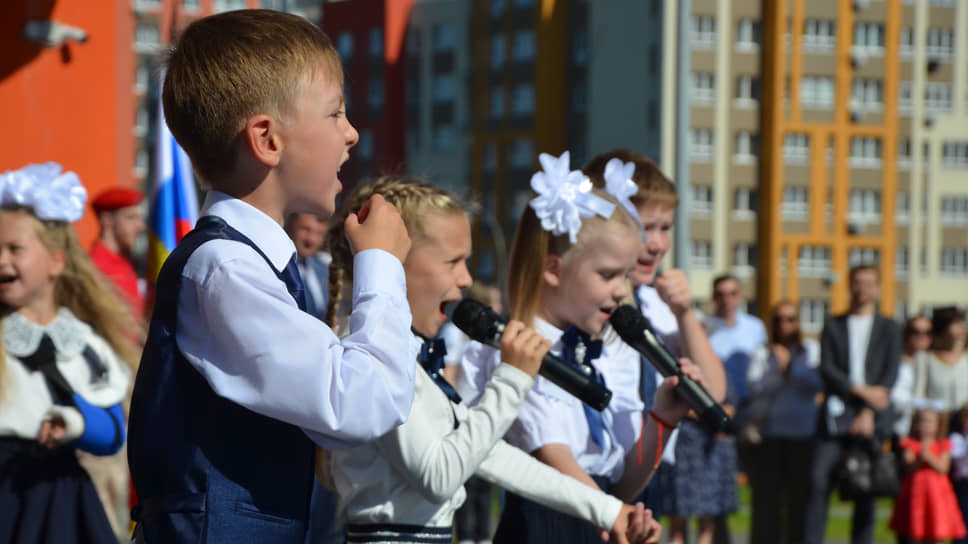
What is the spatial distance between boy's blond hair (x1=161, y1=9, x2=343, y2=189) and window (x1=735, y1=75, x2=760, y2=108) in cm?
5221

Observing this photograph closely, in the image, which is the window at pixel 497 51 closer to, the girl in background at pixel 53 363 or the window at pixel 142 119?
the window at pixel 142 119

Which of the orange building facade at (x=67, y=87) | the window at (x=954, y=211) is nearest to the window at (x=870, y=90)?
the window at (x=954, y=211)

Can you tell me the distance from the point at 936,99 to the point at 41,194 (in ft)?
182

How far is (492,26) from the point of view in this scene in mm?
57250

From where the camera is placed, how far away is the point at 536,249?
3.89 metres

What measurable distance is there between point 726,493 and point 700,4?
4650 cm

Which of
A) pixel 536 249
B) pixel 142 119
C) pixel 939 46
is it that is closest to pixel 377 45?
pixel 142 119

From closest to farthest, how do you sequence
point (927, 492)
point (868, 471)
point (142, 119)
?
point (927, 492) → point (868, 471) → point (142, 119)

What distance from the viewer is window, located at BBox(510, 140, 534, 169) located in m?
55.5

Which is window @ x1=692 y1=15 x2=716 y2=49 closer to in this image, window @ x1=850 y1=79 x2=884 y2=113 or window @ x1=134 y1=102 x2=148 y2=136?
window @ x1=850 y1=79 x2=884 y2=113

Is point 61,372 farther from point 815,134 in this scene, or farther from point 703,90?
point 815,134

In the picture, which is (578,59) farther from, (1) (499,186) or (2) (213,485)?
(2) (213,485)

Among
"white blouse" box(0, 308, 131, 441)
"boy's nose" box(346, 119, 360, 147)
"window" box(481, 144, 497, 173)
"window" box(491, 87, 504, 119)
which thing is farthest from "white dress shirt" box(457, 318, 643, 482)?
"window" box(491, 87, 504, 119)

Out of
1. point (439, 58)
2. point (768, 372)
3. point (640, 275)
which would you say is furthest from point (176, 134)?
point (439, 58)
